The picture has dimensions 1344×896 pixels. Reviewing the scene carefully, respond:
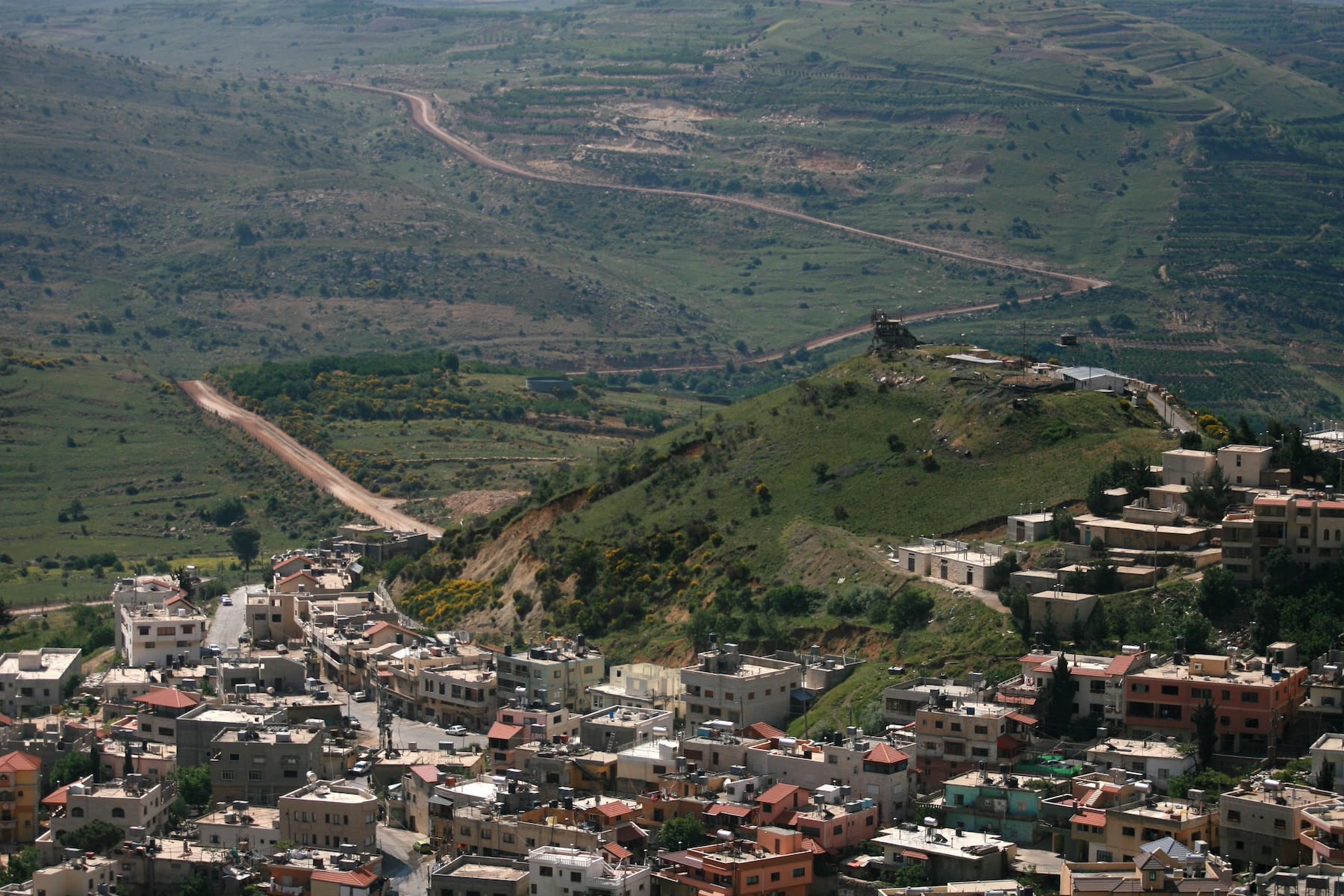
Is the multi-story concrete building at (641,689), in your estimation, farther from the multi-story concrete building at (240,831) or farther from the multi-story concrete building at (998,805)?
the multi-story concrete building at (998,805)

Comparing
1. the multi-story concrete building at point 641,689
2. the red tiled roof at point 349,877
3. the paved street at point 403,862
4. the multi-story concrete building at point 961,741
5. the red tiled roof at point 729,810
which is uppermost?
the multi-story concrete building at point 961,741

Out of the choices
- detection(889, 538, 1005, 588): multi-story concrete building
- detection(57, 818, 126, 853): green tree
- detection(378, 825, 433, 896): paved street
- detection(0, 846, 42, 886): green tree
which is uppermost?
detection(889, 538, 1005, 588): multi-story concrete building

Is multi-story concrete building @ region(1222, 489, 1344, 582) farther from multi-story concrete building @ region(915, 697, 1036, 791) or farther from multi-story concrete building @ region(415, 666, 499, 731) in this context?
multi-story concrete building @ region(415, 666, 499, 731)

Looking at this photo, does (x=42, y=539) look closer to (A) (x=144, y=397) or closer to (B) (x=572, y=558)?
(A) (x=144, y=397)

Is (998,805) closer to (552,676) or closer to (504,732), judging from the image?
(504,732)

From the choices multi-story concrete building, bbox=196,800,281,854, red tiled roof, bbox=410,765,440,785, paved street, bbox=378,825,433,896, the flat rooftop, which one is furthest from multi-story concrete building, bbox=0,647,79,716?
the flat rooftop

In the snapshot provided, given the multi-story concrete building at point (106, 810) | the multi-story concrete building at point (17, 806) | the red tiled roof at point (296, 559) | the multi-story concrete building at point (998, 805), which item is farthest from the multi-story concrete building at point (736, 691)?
the red tiled roof at point (296, 559)
